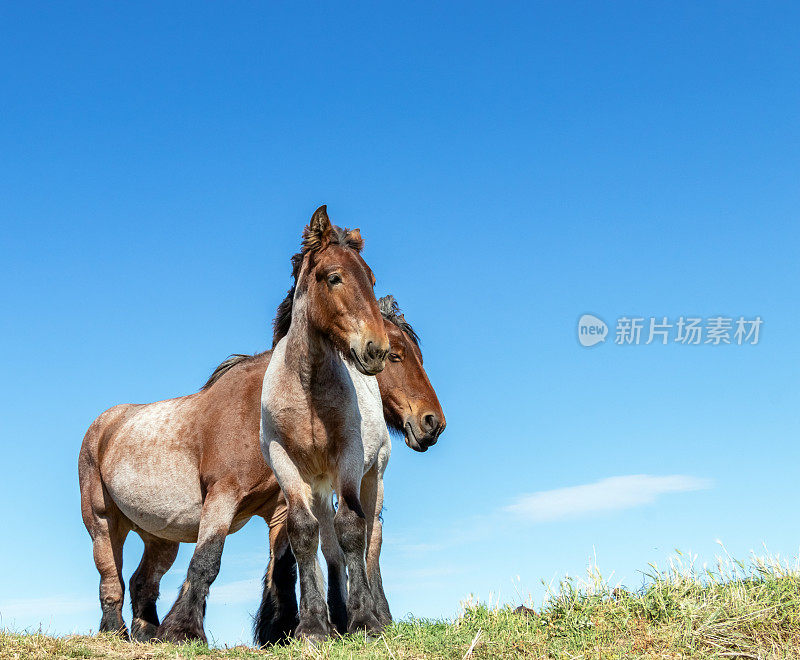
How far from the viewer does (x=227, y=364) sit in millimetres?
10055

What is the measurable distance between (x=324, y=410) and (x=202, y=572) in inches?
91.6

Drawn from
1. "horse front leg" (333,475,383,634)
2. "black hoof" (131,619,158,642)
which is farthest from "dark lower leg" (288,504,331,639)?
"black hoof" (131,619,158,642)

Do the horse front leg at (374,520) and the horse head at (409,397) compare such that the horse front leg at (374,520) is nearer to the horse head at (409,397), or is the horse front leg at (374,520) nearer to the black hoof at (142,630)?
the horse head at (409,397)

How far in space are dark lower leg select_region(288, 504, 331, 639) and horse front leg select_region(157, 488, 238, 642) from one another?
1.65 m

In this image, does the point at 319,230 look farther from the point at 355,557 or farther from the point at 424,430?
the point at 424,430

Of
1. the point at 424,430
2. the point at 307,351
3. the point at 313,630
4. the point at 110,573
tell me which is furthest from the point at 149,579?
the point at 307,351

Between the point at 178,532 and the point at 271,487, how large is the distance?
169 centimetres

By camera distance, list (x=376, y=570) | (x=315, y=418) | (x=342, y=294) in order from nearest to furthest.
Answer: (x=342, y=294), (x=315, y=418), (x=376, y=570)

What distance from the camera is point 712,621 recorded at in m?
5.35

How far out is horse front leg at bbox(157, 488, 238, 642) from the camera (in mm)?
7820

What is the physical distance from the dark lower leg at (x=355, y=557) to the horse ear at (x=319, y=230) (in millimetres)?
2249

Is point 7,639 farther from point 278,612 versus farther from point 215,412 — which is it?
point 215,412

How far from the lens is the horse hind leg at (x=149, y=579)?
10156 mm

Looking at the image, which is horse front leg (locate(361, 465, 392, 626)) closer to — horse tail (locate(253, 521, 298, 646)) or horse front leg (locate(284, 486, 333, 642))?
horse tail (locate(253, 521, 298, 646))
